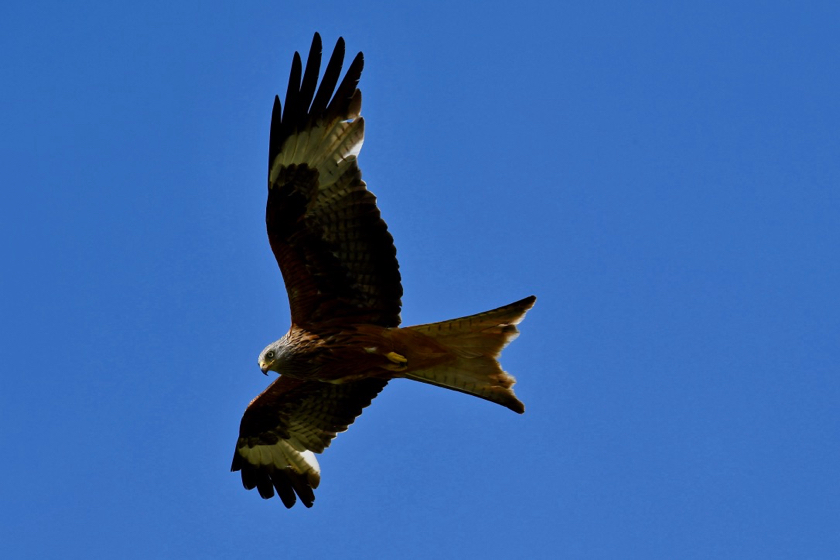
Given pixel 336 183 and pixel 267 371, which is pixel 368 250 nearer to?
pixel 336 183

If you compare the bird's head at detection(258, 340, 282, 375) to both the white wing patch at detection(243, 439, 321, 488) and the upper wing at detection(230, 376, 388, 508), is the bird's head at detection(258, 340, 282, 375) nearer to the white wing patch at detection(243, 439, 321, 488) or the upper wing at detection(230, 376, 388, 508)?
the upper wing at detection(230, 376, 388, 508)

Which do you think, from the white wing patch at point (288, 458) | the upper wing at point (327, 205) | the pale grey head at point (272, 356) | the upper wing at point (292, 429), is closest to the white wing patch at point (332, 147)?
the upper wing at point (327, 205)

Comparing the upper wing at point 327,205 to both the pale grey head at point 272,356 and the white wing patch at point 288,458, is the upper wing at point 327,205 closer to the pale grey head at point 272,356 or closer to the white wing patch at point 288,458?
the pale grey head at point 272,356

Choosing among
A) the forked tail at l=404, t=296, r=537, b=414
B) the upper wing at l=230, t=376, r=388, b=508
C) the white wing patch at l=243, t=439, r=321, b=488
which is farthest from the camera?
the white wing patch at l=243, t=439, r=321, b=488

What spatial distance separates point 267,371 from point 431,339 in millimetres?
1605

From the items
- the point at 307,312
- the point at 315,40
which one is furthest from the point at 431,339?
the point at 315,40

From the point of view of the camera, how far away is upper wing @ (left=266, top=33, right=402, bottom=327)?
10359mm

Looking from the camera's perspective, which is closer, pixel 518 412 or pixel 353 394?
pixel 518 412

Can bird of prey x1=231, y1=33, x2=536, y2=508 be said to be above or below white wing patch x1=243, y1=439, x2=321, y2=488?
above

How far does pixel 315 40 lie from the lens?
33.4 feet

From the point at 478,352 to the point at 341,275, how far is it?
1470 mm

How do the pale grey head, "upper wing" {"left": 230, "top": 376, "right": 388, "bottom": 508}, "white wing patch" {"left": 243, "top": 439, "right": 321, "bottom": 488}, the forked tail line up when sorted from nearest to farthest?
the forked tail < the pale grey head < "upper wing" {"left": 230, "top": 376, "right": 388, "bottom": 508} < "white wing patch" {"left": 243, "top": 439, "right": 321, "bottom": 488}

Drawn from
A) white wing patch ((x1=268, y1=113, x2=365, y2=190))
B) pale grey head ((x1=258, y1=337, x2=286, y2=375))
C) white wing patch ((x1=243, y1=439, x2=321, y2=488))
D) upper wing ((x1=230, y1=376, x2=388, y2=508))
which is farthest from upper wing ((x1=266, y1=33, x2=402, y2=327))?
white wing patch ((x1=243, y1=439, x2=321, y2=488))

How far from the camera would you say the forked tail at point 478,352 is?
406 inches
